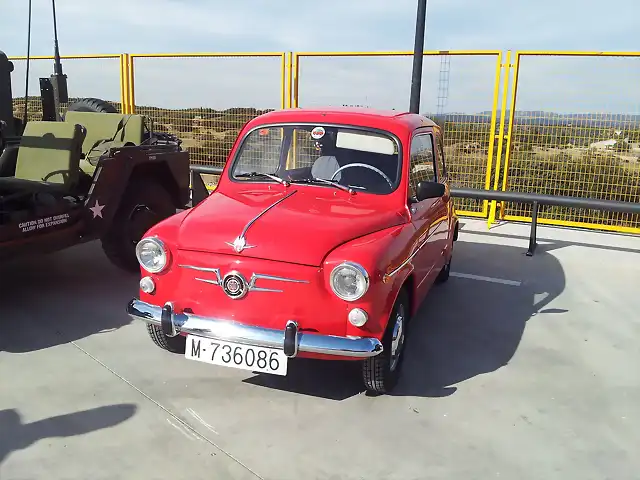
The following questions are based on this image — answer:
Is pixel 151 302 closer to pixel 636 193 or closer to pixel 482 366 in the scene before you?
pixel 482 366

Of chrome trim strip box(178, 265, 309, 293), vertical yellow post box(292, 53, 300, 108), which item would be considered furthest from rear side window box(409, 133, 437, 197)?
vertical yellow post box(292, 53, 300, 108)

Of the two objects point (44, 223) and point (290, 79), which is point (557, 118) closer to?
point (290, 79)

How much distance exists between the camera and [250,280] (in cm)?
321

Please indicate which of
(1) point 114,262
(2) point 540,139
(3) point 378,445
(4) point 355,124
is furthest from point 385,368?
A: (2) point 540,139

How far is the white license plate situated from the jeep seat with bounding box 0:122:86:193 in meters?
2.68

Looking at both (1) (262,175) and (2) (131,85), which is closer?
(1) (262,175)

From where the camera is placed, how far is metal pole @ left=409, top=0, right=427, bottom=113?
297 inches

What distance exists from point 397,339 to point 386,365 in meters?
0.23

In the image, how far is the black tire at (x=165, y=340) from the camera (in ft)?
12.6

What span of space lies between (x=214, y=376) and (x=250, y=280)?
35.0 inches

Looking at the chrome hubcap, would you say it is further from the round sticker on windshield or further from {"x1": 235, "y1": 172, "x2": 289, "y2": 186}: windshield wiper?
the round sticker on windshield

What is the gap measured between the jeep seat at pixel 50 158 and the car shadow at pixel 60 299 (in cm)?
71

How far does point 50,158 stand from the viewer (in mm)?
5207

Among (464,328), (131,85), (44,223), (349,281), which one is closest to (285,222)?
(349,281)
